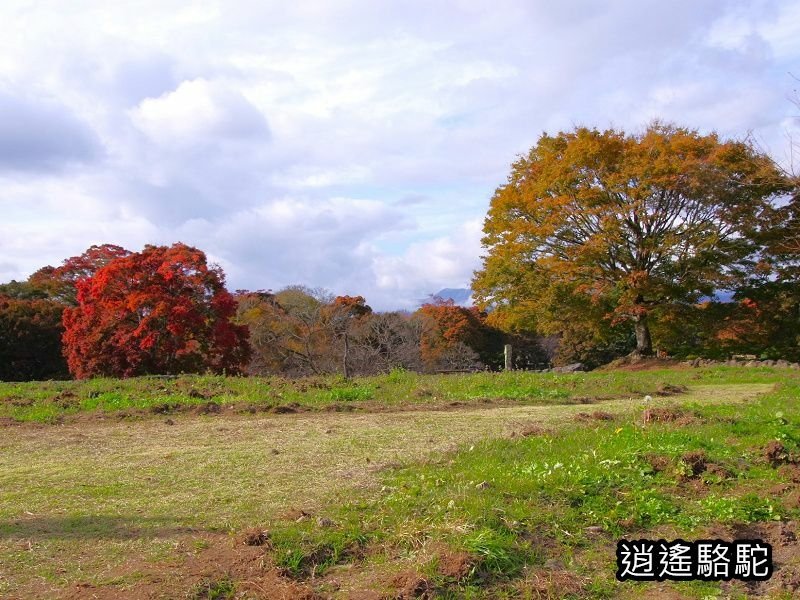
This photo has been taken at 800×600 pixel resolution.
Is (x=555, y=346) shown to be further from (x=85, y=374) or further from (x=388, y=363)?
(x=85, y=374)

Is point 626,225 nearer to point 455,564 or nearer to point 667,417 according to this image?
point 667,417

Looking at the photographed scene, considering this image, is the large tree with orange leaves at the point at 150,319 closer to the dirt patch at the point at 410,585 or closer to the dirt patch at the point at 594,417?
the dirt patch at the point at 594,417

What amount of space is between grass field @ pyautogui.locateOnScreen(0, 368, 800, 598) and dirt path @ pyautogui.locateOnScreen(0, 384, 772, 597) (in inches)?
0.9

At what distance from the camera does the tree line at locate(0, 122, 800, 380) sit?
18406 millimetres

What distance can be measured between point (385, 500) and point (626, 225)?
56.7 feet

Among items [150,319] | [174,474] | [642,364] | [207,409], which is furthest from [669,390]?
[150,319]

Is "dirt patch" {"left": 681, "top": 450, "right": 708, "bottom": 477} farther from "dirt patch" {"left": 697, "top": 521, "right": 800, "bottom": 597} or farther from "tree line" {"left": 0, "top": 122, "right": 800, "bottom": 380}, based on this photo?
"tree line" {"left": 0, "top": 122, "right": 800, "bottom": 380}

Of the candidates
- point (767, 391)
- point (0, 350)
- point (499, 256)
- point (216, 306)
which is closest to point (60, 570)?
point (767, 391)

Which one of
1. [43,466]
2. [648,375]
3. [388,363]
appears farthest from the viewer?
[388,363]

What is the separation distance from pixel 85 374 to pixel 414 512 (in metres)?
15.8

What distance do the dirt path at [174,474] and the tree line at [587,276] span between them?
32.5 ft

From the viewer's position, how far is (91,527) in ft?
15.2

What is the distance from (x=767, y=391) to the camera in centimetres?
1109

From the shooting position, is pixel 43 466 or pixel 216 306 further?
pixel 216 306
